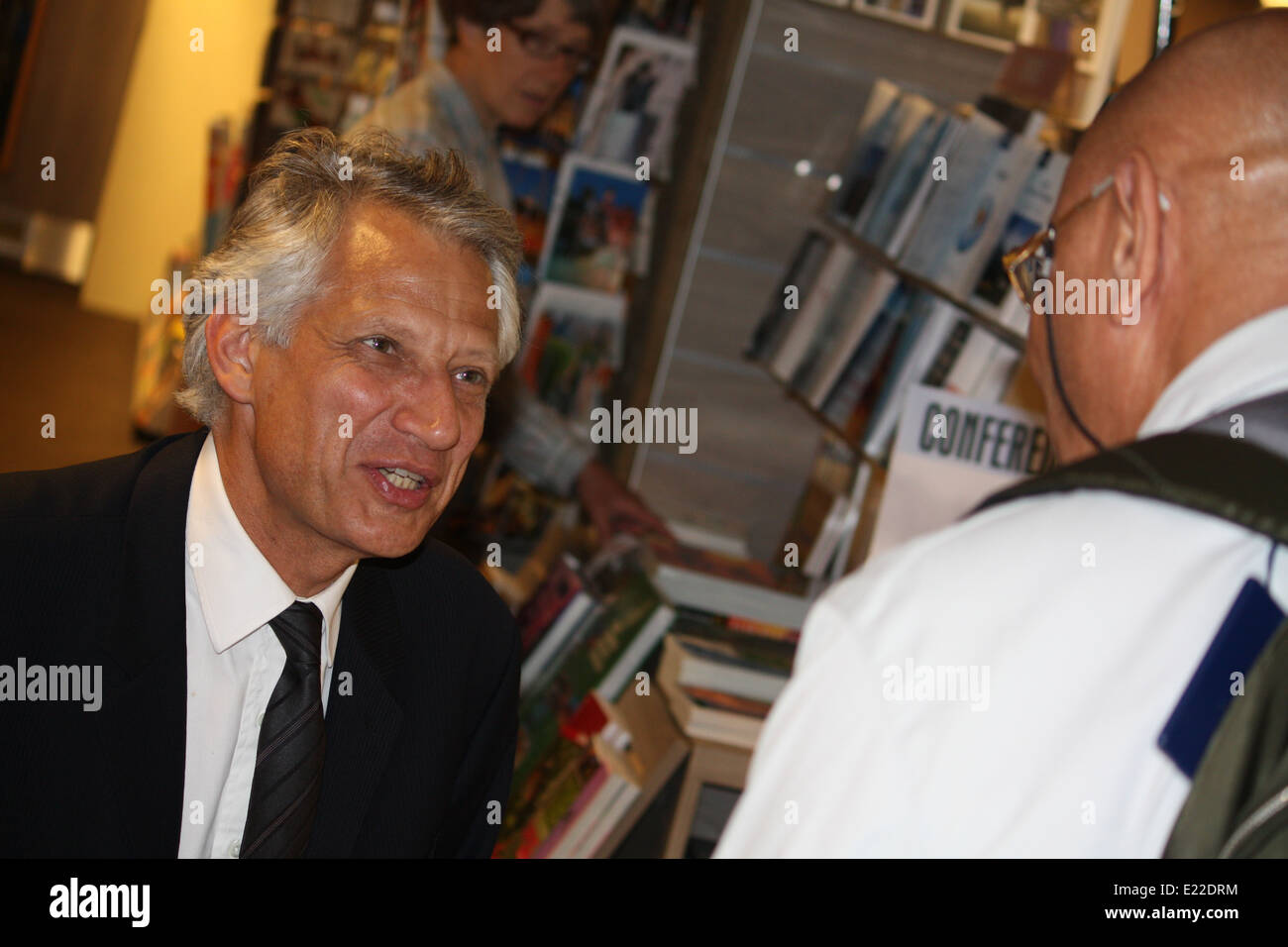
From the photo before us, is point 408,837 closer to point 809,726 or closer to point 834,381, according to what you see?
point 809,726

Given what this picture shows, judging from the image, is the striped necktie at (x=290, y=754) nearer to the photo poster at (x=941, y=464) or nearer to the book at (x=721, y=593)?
the photo poster at (x=941, y=464)

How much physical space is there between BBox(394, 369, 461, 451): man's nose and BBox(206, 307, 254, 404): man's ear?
0.21 meters

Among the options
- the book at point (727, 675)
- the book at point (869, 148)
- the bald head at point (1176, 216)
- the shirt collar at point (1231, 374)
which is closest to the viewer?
the shirt collar at point (1231, 374)

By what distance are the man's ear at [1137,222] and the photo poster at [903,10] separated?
343 cm

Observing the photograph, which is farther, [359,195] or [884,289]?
[884,289]

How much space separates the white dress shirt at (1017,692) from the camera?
27.5 inches

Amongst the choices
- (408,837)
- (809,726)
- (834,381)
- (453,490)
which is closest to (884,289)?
(834,381)

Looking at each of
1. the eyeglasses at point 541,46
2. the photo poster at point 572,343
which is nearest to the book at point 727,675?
the eyeglasses at point 541,46

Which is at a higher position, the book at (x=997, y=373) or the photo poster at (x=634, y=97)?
the photo poster at (x=634, y=97)

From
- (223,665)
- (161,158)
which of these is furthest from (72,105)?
(223,665)

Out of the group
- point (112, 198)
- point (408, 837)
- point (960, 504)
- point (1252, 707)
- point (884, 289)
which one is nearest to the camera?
point (1252, 707)

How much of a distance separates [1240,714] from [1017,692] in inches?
4.9

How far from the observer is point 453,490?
169 centimetres
